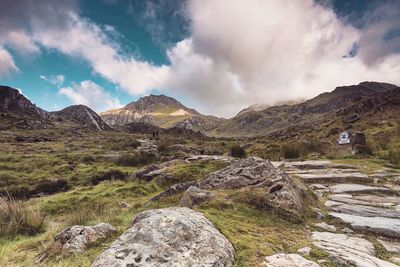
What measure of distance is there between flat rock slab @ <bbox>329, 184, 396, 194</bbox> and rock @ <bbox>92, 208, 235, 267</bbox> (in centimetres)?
872

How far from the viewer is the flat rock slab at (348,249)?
5.45 m

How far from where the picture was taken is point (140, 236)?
534 centimetres

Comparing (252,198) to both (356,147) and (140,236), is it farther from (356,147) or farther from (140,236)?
(356,147)

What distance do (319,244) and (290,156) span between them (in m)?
21.7

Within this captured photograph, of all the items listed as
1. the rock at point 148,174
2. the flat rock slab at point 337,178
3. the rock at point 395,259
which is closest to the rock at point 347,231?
the rock at point 395,259

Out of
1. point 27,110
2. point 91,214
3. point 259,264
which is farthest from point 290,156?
point 27,110

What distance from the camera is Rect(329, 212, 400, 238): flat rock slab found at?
24.8 ft

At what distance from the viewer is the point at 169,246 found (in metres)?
5.09

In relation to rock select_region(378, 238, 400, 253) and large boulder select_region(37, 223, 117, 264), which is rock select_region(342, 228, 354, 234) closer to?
rock select_region(378, 238, 400, 253)

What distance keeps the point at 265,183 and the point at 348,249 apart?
4.54m

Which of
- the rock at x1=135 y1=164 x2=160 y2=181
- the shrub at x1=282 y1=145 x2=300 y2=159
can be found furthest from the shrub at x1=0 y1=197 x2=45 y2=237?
the shrub at x1=282 y1=145 x2=300 y2=159

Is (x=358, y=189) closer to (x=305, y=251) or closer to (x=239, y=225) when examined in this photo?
(x=239, y=225)

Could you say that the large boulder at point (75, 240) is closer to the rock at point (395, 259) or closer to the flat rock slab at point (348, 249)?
the flat rock slab at point (348, 249)

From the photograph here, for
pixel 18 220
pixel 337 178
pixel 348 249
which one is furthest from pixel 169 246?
A: pixel 337 178
